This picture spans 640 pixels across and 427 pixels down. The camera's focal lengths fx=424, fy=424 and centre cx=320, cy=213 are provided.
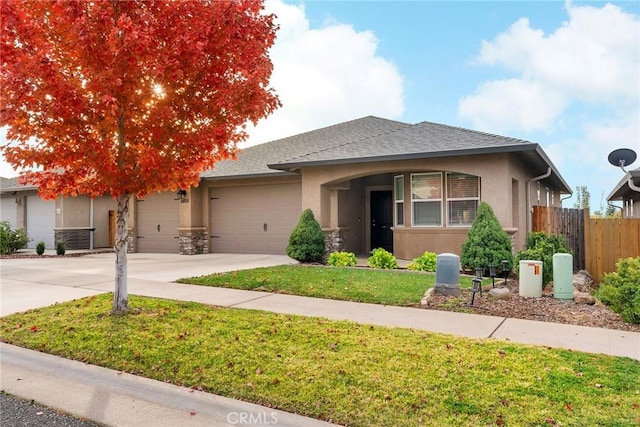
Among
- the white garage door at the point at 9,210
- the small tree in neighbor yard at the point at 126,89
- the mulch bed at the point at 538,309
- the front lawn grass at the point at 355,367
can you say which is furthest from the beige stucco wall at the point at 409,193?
the white garage door at the point at 9,210

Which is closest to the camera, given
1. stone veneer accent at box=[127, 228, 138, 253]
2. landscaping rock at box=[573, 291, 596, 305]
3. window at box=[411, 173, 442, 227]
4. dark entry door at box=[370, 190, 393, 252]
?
landscaping rock at box=[573, 291, 596, 305]

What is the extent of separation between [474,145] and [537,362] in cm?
732

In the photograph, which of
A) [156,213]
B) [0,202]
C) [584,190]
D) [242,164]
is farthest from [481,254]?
[584,190]

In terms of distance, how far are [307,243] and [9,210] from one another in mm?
19015

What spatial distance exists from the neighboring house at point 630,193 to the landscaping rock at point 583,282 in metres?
2.41

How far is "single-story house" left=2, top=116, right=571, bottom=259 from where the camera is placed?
35.9ft

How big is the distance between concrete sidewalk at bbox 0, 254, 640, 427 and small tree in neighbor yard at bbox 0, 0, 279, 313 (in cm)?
181

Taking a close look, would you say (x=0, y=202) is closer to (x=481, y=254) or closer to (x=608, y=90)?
(x=481, y=254)

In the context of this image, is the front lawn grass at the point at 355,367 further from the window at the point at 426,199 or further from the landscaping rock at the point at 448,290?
the window at the point at 426,199

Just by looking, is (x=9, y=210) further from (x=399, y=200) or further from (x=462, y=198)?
(x=462, y=198)

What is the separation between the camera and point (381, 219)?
1514 centimetres

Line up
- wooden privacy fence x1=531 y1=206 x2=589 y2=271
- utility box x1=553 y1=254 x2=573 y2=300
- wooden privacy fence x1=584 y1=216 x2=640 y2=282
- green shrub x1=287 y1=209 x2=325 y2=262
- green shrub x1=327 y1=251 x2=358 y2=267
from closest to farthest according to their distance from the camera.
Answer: utility box x1=553 y1=254 x2=573 y2=300, wooden privacy fence x1=584 y1=216 x2=640 y2=282, wooden privacy fence x1=531 y1=206 x2=589 y2=271, green shrub x1=327 y1=251 x2=358 y2=267, green shrub x1=287 y1=209 x2=325 y2=262

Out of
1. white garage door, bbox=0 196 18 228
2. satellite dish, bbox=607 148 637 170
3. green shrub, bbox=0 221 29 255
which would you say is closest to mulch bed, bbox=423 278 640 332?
satellite dish, bbox=607 148 637 170

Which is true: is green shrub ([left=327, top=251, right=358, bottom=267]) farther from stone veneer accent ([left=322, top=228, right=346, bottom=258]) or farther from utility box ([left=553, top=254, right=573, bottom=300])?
utility box ([left=553, top=254, right=573, bottom=300])
